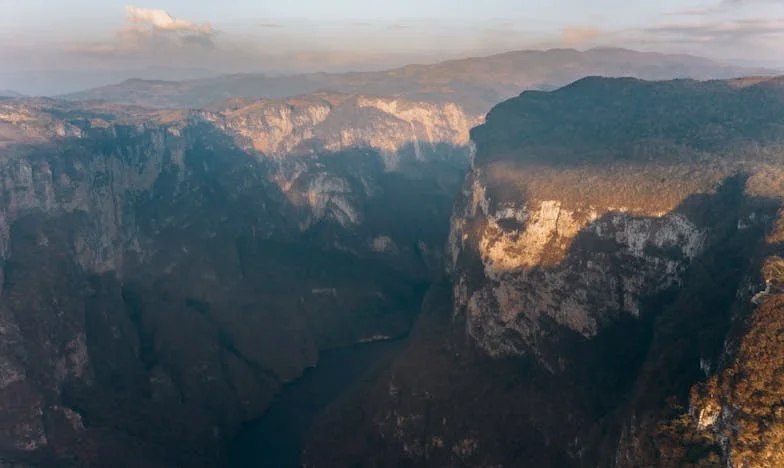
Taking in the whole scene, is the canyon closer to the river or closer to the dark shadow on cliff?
the dark shadow on cliff

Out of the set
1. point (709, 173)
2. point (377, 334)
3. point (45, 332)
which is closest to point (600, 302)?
point (709, 173)

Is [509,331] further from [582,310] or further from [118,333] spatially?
[118,333]

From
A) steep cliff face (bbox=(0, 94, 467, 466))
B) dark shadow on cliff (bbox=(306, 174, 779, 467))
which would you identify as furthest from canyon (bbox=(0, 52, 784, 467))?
steep cliff face (bbox=(0, 94, 467, 466))

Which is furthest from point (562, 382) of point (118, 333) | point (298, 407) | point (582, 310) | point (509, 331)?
point (118, 333)

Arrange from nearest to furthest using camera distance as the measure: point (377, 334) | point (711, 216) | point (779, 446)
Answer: point (779, 446)
point (711, 216)
point (377, 334)

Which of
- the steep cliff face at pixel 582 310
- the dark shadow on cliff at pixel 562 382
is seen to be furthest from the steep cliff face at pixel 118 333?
the dark shadow on cliff at pixel 562 382

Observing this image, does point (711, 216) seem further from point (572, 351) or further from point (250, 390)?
point (250, 390)
